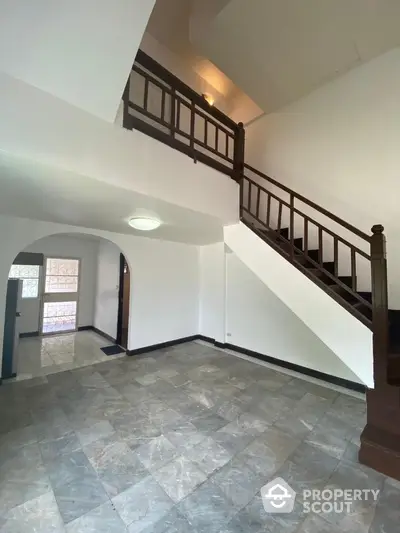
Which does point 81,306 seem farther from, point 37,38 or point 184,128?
point 37,38

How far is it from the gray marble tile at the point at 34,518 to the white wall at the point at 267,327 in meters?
3.54

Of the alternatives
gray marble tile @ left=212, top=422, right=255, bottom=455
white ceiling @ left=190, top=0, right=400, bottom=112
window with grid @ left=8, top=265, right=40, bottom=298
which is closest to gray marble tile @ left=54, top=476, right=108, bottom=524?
gray marble tile @ left=212, top=422, right=255, bottom=455

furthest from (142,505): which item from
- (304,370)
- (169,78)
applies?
(169,78)

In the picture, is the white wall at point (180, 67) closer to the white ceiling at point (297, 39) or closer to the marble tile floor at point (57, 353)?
the white ceiling at point (297, 39)

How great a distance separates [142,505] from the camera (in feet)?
5.10

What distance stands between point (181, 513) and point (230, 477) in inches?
17.9

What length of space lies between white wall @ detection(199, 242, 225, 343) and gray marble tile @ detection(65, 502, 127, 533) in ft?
12.2

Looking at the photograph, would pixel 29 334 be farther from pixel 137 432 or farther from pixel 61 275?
pixel 137 432

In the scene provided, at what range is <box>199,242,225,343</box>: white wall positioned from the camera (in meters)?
5.19

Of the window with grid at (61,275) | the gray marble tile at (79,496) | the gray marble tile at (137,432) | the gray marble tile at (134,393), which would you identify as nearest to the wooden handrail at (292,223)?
the gray marble tile at (137,432)

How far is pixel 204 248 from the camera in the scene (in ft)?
18.6

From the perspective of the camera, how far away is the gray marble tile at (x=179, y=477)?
5.44 ft

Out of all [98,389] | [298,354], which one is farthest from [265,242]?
[98,389]

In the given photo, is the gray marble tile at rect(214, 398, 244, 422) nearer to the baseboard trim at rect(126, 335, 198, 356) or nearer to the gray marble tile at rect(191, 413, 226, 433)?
the gray marble tile at rect(191, 413, 226, 433)
